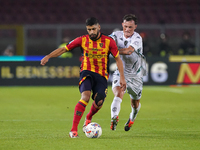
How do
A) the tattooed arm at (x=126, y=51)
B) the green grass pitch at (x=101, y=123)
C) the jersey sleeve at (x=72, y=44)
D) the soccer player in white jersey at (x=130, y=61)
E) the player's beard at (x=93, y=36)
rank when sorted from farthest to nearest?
1. the soccer player in white jersey at (x=130, y=61)
2. the tattooed arm at (x=126, y=51)
3. the jersey sleeve at (x=72, y=44)
4. the player's beard at (x=93, y=36)
5. the green grass pitch at (x=101, y=123)

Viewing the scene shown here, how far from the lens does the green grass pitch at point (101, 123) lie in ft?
18.1

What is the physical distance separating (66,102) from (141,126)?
4568 millimetres

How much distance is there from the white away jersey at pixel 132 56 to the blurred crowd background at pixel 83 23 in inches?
375

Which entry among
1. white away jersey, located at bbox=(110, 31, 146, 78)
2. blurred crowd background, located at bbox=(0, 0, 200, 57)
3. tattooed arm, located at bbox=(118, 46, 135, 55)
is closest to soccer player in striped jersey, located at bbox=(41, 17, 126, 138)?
tattooed arm, located at bbox=(118, 46, 135, 55)

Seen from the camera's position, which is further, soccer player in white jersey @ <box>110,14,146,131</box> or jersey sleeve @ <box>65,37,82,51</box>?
soccer player in white jersey @ <box>110,14,146,131</box>

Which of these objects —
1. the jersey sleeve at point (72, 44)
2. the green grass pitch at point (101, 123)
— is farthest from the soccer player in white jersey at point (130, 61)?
the jersey sleeve at point (72, 44)

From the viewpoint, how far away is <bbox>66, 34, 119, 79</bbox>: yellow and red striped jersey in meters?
6.25

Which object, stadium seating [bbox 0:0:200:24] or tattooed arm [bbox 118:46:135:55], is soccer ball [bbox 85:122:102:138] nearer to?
tattooed arm [bbox 118:46:135:55]

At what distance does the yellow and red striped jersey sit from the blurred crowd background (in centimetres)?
1042

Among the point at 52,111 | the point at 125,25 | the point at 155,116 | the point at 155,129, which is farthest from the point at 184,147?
the point at 52,111

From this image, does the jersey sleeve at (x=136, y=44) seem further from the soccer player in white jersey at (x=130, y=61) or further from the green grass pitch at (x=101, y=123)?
the green grass pitch at (x=101, y=123)

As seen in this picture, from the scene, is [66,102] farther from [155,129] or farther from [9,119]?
[155,129]

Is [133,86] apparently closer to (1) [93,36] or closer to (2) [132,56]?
(2) [132,56]

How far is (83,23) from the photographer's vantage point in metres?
20.6
